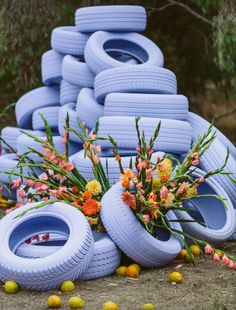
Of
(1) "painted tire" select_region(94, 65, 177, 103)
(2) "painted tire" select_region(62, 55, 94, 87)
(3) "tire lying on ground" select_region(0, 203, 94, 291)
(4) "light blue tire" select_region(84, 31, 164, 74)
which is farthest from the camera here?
(2) "painted tire" select_region(62, 55, 94, 87)

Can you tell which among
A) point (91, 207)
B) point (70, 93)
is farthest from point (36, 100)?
point (91, 207)

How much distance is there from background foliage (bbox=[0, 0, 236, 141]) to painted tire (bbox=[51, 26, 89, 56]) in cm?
132

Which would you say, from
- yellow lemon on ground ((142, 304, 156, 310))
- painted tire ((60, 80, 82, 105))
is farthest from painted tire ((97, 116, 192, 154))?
yellow lemon on ground ((142, 304, 156, 310))

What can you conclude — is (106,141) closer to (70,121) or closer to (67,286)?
(70,121)

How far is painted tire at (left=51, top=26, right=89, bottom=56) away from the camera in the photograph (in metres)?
8.36

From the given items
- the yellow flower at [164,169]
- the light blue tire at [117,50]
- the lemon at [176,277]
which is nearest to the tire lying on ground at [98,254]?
the lemon at [176,277]

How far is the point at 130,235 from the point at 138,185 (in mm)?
358

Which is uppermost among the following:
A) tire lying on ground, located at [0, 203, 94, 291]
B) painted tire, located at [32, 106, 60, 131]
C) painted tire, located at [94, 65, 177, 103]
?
painted tire, located at [94, 65, 177, 103]

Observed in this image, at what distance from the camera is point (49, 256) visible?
548cm

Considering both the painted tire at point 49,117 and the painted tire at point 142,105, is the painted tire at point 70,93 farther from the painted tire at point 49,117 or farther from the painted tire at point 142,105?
the painted tire at point 142,105

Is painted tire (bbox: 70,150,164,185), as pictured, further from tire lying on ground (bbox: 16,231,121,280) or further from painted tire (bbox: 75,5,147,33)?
painted tire (bbox: 75,5,147,33)

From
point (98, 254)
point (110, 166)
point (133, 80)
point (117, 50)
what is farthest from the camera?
point (117, 50)

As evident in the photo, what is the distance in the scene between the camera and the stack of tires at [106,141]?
18.7 ft

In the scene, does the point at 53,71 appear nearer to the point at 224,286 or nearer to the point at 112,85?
the point at 112,85
